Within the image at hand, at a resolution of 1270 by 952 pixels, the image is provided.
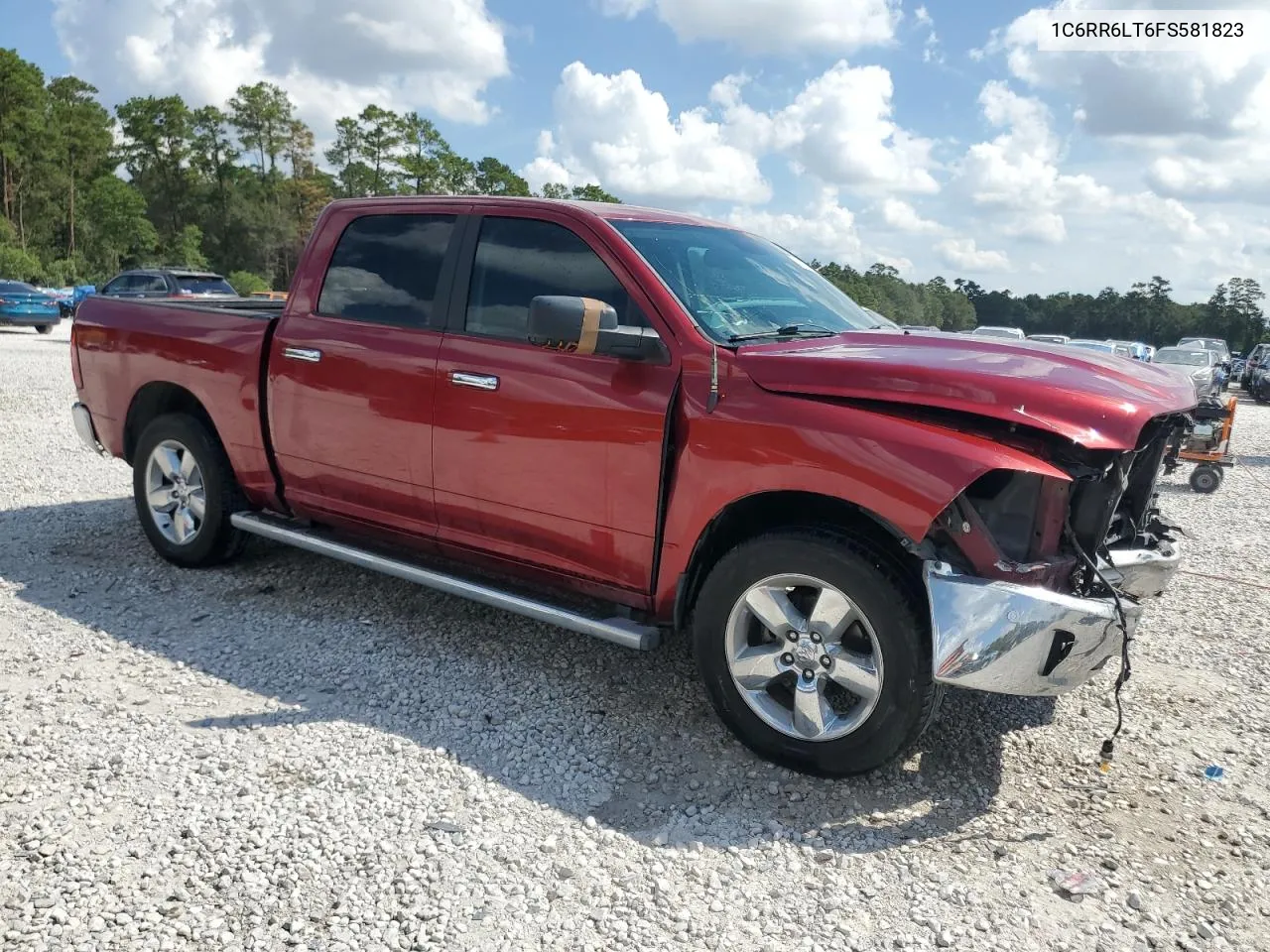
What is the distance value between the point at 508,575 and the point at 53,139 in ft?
212

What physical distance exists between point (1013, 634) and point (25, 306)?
2878 centimetres

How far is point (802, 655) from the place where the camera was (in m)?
3.39

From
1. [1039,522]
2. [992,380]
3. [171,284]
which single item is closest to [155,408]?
[992,380]

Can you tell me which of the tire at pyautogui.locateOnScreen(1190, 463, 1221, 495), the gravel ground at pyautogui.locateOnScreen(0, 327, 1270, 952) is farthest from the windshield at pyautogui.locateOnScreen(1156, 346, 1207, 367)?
the gravel ground at pyautogui.locateOnScreen(0, 327, 1270, 952)

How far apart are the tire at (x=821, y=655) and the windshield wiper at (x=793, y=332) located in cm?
81

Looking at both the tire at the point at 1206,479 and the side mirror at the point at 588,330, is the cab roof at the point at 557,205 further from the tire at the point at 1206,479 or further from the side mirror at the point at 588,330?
the tire at the point at 1206,479

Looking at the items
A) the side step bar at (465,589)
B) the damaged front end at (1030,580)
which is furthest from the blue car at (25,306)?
the damaged front end at (1030,580)

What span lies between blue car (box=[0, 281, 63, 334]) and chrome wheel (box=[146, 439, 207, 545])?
24282mm

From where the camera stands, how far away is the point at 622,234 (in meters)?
3.95

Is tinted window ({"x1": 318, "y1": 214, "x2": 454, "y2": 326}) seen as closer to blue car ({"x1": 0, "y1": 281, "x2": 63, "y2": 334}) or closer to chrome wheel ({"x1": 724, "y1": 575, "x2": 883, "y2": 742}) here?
chrome wheel ({"x1": 724, "y1": 575, "x2": 883, "y2": 742})

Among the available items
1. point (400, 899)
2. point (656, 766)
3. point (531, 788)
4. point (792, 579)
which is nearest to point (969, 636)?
point (792, 579)

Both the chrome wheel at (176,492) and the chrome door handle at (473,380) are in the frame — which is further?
the chrome wheel at (176,492)

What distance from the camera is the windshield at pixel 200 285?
2005 centimetres

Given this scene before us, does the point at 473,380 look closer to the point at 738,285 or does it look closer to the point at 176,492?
the point at 738,285
